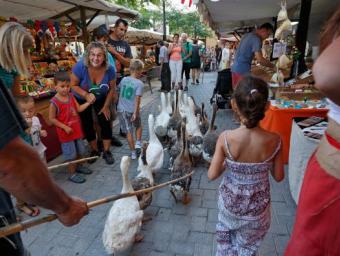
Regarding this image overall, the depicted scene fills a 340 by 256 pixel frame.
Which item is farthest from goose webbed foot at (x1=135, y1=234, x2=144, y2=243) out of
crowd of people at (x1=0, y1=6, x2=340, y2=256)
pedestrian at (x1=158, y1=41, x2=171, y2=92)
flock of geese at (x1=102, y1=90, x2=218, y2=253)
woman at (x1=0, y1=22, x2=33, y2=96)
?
pedestrian at (x1=158, y1=41, x2=171, y2=92)

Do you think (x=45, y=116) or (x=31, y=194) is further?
(x=45, y=116)

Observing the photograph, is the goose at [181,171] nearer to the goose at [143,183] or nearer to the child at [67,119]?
the goose at [143,183]

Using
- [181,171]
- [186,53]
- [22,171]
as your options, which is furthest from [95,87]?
[186,53]

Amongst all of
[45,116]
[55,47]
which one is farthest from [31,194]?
[55,47]

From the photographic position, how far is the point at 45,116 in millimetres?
4488

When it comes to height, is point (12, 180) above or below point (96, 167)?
above

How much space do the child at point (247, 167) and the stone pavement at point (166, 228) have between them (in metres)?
0.62

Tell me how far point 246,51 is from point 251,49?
0.10 m

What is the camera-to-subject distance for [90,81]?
13.2 feet

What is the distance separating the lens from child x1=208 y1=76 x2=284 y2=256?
5.64ft

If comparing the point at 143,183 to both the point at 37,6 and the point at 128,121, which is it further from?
the point at 37,6

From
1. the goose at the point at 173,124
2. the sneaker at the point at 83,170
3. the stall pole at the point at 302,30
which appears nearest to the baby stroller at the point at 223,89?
the stall pole at the point at 302,30

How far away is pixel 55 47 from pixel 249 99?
23.9ft

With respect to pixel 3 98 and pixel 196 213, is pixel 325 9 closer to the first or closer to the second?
pixel 196 213
